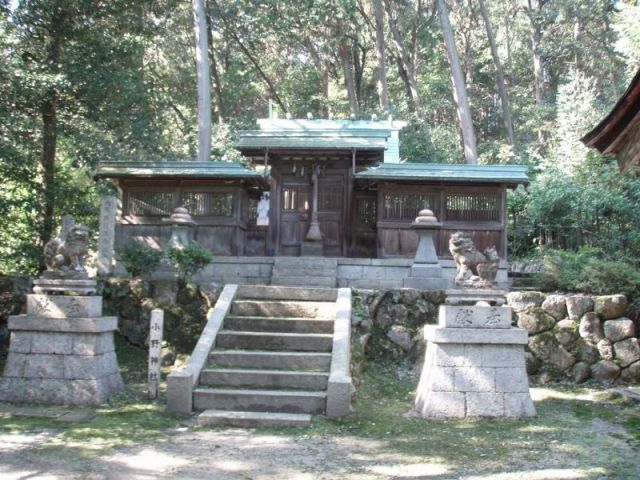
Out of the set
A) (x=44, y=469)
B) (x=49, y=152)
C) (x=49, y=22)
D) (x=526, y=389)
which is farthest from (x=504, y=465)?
(x=49, y=22)

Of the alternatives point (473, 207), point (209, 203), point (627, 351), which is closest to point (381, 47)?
point (473, 207)

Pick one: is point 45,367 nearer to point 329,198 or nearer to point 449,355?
point 449,355

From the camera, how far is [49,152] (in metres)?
12.9

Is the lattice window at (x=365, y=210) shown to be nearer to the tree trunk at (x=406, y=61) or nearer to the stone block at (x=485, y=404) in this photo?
the stone block at (x=485, y=404)

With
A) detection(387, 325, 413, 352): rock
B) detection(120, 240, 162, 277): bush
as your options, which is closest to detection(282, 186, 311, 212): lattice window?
detection(120, 240, 162, 277): bush

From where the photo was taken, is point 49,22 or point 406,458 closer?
point 406,458

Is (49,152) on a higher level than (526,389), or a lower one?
higher

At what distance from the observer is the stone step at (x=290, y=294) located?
10570 mm

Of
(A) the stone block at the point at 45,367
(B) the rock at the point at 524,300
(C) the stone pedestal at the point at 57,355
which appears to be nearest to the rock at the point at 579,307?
(B) the rock at the point at 524,300

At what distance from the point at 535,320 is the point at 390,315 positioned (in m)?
2.56

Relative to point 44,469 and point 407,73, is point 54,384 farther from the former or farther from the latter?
point 407,73

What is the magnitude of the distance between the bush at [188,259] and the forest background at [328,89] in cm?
344

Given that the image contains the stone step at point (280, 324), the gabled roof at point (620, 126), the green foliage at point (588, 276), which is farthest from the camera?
the green foliage at point (588, 276)

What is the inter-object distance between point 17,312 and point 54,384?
11.8 feet
